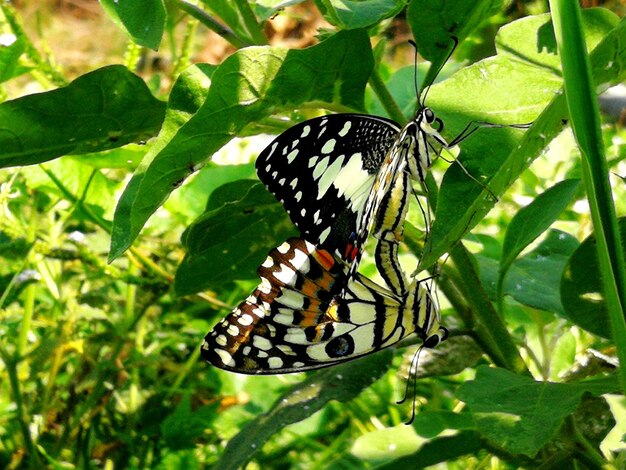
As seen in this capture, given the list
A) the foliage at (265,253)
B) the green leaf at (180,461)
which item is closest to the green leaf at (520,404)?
the foliage at (265,253)

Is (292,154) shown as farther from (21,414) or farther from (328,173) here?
(21,414)

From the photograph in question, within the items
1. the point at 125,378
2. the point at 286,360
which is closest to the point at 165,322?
the point at 125,378

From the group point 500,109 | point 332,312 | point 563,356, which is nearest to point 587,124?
point 500,109

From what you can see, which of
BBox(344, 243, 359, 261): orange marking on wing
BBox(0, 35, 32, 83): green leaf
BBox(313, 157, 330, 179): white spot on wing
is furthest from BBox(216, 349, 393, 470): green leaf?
BBox(0, 35, 32, 83): green leaf

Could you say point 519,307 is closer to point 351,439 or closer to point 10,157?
point 351,439

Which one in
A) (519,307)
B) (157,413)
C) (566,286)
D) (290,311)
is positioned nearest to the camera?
(566,286)

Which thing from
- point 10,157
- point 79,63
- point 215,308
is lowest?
point 215,308

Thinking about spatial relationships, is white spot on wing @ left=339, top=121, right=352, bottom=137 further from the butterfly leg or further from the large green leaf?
the large green leaf
